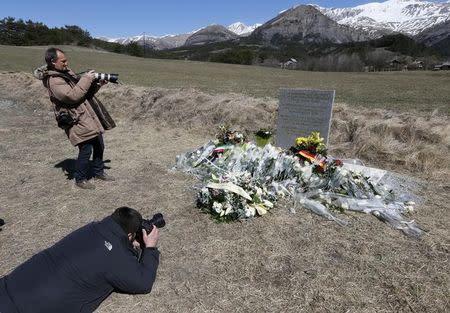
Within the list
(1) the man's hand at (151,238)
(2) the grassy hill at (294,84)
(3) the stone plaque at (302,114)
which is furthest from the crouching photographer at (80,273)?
(2) the grassy hill at (294,84)

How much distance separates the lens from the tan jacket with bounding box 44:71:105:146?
Result: 5.17 m

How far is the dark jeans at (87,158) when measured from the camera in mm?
5648

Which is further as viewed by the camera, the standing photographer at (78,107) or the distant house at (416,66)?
the distant house at (416,66)

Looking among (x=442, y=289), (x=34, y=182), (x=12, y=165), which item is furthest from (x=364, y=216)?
(x=12, y=165)

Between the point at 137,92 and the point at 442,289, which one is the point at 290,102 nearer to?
the point at 442,289

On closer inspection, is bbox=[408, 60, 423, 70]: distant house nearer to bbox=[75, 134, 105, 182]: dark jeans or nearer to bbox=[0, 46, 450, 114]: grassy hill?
bbox=[0, 46, 450, 114]: grassy hill

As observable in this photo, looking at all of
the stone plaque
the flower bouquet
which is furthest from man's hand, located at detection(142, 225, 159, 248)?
the stone plaque

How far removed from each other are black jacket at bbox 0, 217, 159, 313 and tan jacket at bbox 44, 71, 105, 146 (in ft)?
8.63

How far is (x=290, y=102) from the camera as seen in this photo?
7953 mm

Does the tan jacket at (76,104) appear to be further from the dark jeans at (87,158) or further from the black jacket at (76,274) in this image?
the black jacket at (76,274)

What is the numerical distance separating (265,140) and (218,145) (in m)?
0.98

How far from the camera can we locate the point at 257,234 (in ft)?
14.7

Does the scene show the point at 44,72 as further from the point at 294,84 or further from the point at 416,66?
the point at 416,66

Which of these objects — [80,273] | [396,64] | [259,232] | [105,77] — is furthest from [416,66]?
[80,273]
